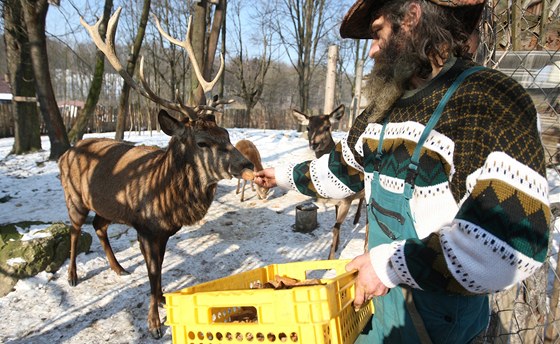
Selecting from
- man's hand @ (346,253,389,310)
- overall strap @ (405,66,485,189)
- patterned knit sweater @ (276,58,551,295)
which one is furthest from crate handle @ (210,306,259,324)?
overall strap @ (405,66,485,189)

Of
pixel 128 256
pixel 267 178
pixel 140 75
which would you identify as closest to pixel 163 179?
pixel 140 75

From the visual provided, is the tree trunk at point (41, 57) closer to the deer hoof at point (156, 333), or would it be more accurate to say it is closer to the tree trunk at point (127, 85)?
the tree trunk at point (127, 85)

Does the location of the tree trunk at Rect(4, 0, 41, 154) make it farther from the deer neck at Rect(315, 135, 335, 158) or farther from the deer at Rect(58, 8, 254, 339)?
the deer neck at Rect(315, 135, 335, 158)

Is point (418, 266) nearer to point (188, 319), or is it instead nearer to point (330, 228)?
point (188, 319)

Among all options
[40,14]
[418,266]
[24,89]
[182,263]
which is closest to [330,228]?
[182,263]

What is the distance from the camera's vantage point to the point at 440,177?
1.37 metres

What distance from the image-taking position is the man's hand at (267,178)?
257 cm

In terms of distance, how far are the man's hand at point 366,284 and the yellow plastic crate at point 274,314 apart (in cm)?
3

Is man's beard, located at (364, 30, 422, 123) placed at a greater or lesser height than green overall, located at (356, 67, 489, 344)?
greater

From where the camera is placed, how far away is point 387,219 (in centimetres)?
162

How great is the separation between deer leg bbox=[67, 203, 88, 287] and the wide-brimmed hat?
157 inches

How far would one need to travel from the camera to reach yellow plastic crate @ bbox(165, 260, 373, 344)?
1.15 metres

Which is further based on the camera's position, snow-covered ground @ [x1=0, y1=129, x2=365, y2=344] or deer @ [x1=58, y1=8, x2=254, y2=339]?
snow-covered ground @ [x1=0, y1=129, x2=365, y2=344]

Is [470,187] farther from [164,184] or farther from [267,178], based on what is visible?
[164,184]
